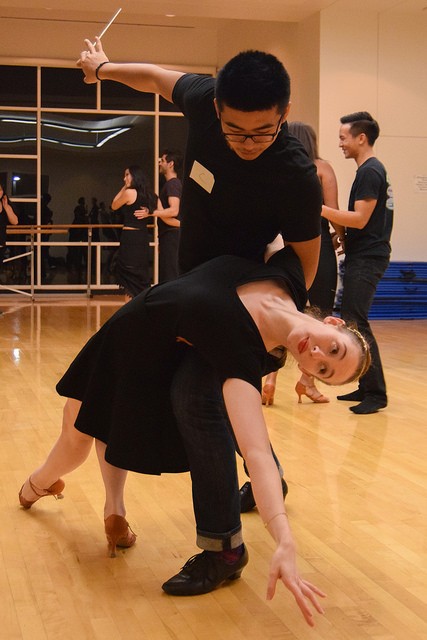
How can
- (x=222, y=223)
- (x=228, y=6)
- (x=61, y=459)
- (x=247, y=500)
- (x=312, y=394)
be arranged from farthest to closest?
(x=228, y=6), (x=312, y=394), (x=247, y=500), (x=61, y=459), (x=222, y=223)

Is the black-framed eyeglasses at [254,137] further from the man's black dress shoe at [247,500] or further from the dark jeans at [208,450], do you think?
the man's black dress shoe at [247,500]

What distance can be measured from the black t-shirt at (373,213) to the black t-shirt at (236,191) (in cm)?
252

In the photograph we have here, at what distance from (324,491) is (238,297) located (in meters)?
1.31

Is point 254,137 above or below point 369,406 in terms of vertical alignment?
above

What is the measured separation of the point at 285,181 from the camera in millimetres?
2260

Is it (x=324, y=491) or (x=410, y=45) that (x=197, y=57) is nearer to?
(x=410, y=45)

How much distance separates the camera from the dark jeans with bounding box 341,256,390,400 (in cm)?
482

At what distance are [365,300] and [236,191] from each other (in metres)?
2.66

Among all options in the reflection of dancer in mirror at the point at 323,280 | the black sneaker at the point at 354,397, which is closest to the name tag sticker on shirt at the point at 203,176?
the reflection of dancer in mirror at the point at 323,280

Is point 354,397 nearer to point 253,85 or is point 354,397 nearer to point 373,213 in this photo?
point 373,213

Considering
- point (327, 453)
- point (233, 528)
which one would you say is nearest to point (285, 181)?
point (233, 528)

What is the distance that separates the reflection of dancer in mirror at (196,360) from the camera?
6.41 ft

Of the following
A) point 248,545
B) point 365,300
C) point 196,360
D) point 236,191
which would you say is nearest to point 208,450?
point 196,360

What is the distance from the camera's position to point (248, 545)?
266cm
